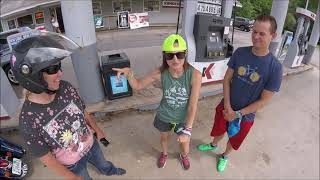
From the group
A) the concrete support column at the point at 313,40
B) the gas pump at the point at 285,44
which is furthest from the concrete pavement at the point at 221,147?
the concrete support column at the point at 313,40

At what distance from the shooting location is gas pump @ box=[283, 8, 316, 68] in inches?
316

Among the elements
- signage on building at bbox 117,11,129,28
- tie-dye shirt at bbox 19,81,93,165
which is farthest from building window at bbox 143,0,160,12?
tie-dye shirt at bbox 19,81,93,165

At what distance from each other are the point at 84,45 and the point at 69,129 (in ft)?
8.87

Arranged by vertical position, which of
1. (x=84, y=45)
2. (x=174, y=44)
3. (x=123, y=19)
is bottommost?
(x=123, y=19)

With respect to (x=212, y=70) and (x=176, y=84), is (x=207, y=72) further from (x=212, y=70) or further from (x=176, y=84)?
(x=176, y=84)

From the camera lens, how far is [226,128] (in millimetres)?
3631

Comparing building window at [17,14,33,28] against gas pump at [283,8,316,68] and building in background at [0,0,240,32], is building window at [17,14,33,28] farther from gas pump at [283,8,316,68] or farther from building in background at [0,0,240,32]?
gas pump at [283,8,316,68]

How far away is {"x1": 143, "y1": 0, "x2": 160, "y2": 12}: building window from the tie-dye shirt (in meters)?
16.9

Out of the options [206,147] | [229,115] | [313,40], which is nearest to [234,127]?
[229,115]

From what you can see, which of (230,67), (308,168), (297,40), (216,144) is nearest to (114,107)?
(216,144)

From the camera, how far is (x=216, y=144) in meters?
4.21

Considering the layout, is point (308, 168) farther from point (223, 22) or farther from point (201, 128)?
point (223, 22)

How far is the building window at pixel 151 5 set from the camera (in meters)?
18.1

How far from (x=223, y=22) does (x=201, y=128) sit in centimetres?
237
